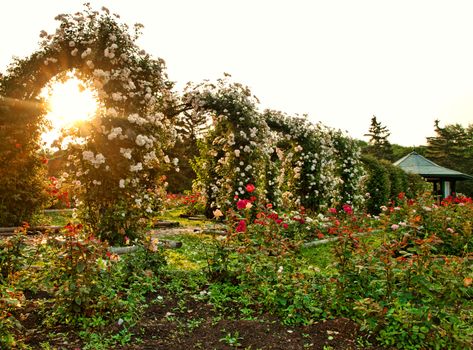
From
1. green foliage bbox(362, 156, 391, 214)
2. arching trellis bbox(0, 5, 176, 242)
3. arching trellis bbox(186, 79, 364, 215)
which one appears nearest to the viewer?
arching trellis bbox(0, 5, 176, 242)

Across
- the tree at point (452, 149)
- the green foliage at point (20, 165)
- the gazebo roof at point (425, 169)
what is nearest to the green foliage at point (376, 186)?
the gazebo roof at point (425, 169)

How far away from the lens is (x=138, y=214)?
7.70m

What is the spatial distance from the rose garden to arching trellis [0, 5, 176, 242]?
0.02 metres

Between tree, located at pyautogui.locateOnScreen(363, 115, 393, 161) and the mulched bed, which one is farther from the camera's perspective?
tree, located at pyautogui.locateOnScreen(363, 115, 393, 161)

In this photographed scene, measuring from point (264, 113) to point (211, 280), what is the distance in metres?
8.01

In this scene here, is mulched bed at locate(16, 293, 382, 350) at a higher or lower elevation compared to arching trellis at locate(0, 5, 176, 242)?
lower

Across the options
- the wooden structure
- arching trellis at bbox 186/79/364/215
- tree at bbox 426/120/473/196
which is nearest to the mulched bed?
arching trellis at bbox 186/79/364/215

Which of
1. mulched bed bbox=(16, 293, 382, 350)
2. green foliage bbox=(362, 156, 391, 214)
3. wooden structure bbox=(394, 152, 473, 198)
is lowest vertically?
mulched bed bbox=(16, 293, 382, 350)

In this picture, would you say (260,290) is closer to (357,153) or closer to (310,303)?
(310,303)

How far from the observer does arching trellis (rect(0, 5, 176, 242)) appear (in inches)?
295

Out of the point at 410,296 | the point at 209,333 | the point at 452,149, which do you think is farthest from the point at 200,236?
the point at 452,149

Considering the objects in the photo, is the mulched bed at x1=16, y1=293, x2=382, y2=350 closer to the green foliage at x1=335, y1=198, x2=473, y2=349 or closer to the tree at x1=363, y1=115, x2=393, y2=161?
the green foliage at x1=335, y1=198, x2=473, y2=349

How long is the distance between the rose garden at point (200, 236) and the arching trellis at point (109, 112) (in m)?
0.02

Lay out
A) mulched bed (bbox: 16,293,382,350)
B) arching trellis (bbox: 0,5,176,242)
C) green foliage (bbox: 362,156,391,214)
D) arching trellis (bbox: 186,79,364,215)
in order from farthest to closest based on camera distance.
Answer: green foliage (bbox: 362,156,391,214)
arching trellis (bbox: 186,79,364,215)
arching trellis (bbox: 0,5,176,242)
mulched bed (bbox: 16,293,382,350)
